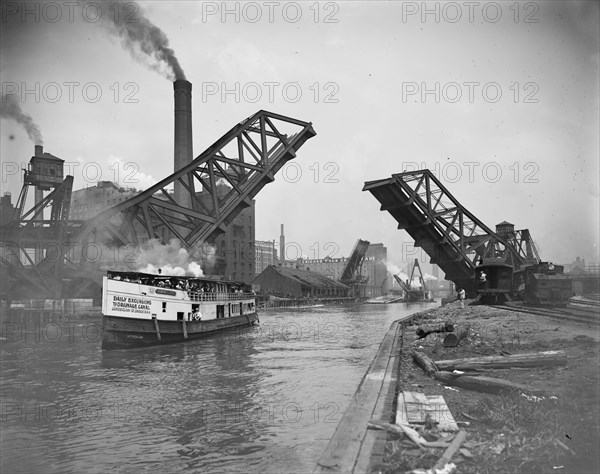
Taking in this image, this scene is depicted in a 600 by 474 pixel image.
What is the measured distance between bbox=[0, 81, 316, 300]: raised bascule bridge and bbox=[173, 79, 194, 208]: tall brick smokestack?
553 inches

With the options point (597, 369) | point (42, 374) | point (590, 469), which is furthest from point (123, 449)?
point (42, 374)

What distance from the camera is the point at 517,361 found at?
9883 millimetres

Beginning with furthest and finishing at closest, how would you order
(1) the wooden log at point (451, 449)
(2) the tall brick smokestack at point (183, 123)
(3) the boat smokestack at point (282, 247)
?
(3) the boat smokestack at point (282, 247), (2) the tall brick smokestack at point (183, 123), (1) the wooden log at point (451, 449)

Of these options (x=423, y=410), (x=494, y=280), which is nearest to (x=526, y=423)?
(x=423, y=410)

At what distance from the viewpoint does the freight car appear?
89.0 feet

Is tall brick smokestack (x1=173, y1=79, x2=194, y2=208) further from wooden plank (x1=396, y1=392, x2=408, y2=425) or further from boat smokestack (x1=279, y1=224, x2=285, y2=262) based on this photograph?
boat smokestack (x1=279, y1=224, x2=285, y2=262)

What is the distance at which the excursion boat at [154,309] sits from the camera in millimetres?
25109

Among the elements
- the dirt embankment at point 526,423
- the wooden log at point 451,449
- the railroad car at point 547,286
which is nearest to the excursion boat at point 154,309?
the dirt embankment at point 526,423

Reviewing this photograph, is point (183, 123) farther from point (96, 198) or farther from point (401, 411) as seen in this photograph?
point (401, 411)

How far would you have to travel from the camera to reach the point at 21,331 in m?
35.7

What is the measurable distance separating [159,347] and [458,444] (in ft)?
76.1

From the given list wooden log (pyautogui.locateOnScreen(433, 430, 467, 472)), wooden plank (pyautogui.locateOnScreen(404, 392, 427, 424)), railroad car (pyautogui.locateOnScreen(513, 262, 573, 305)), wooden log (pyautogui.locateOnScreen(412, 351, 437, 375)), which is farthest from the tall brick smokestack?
wooden log (pyautogui.locateOnScreen(433, 430, 467, 472))

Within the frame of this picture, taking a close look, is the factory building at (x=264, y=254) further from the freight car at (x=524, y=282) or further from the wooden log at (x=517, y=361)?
the wooden log at (x=517, y=361)

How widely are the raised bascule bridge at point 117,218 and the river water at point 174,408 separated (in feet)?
35.7
